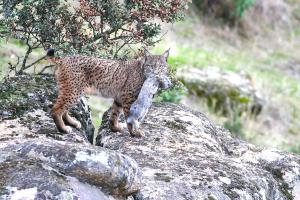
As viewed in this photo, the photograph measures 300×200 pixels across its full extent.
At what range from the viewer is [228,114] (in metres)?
18.5

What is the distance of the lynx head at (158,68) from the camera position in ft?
27.0

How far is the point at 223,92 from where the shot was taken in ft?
61.0

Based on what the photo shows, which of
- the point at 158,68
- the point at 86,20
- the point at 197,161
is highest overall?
the point at 86,20

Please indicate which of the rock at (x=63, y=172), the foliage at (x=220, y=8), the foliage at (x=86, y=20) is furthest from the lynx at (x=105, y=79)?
the foliage at (x=220, y=8)

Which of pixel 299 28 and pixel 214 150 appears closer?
pixel 214 150

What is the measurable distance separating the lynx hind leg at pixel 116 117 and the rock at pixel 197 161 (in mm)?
89

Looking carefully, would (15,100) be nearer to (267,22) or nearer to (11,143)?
(11,143)

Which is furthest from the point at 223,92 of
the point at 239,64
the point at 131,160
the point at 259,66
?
the point at 131,160

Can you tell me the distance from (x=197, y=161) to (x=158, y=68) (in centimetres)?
142

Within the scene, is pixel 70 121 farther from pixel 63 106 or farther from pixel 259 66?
pixel 259 66

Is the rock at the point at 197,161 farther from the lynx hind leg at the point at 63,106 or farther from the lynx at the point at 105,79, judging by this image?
the lynx hind leg at the point at 63,106

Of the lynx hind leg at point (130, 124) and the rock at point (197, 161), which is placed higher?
the lynx hind leg at point (130, 124)

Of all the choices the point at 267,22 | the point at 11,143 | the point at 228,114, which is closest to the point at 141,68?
the point at 11,143

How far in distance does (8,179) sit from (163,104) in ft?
15.6
